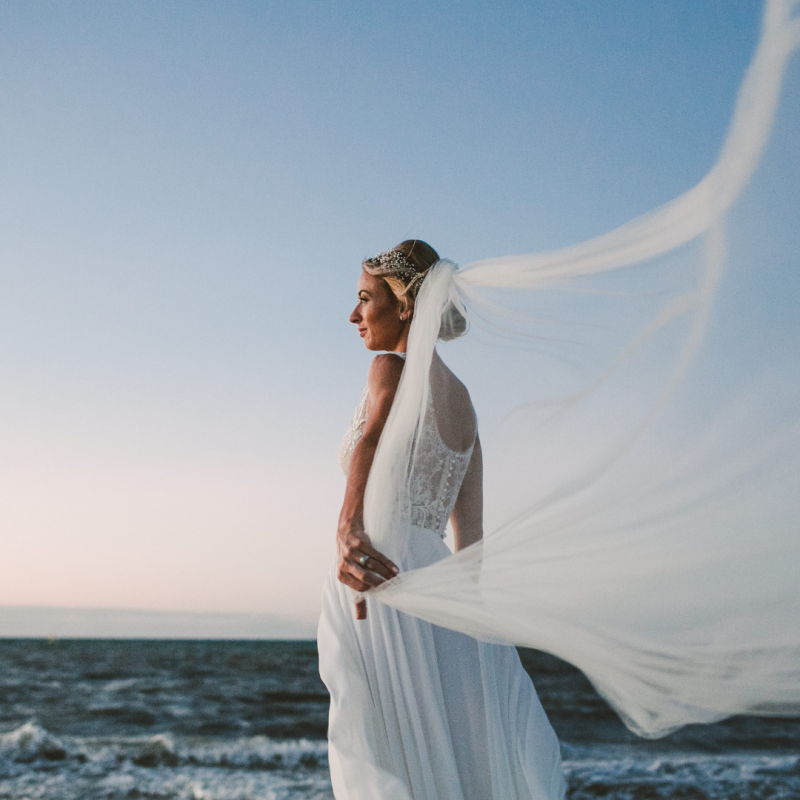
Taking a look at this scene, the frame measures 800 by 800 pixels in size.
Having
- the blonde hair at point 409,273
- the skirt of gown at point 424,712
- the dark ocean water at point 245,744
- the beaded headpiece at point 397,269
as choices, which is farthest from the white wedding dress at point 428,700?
the dark ocean water at point 245,744

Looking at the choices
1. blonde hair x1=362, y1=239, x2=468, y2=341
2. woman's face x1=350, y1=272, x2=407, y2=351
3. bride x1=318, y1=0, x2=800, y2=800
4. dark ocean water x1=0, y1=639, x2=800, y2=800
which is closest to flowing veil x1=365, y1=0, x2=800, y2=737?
bride x1=318, y1=0, x2=800, y2=800

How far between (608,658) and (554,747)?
52 cm

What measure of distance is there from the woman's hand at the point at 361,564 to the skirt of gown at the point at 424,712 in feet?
0.39

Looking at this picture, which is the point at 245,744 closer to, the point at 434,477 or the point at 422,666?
the point at 422,666

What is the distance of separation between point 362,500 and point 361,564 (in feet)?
0.64

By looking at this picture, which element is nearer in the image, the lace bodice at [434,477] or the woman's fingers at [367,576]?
the woman's fingers at [367,576]

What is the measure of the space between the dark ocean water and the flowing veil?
7.53 m

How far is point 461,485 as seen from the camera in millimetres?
2570

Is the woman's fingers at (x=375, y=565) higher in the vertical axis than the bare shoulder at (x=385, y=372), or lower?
lower

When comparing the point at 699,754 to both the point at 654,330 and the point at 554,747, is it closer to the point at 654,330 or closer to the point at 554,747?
the point at 554,747

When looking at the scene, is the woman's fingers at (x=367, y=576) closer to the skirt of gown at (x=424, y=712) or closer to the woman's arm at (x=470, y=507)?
the skirt of gown at (x=424, y=712)

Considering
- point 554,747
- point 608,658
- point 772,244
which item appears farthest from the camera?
point 554,747

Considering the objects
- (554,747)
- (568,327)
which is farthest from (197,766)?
(568,327)

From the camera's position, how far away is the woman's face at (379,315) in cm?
270
